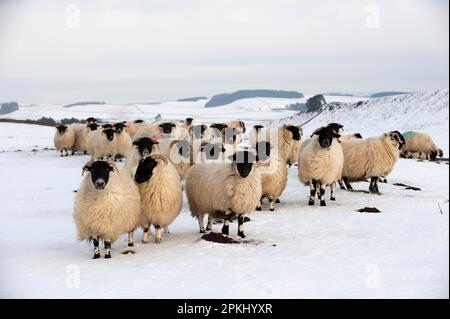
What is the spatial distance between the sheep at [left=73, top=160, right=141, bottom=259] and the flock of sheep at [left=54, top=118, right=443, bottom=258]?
0.02 meters

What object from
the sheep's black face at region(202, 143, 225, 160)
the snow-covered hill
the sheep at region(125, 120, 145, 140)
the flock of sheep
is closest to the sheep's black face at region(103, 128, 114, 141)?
the sheep at region(125, 120, 145, 140)

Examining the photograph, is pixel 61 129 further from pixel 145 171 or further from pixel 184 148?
pixel 145 171

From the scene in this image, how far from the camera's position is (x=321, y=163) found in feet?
47.8

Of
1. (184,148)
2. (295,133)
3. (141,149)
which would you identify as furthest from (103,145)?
(141,149)

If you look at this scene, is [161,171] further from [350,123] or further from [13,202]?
[350,123]

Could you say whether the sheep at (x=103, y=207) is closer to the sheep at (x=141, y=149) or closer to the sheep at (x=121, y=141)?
the sheep at (x=141, y=149)

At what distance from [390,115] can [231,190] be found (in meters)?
48.6

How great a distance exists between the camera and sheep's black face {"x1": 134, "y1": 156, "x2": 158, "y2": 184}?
35.1ft

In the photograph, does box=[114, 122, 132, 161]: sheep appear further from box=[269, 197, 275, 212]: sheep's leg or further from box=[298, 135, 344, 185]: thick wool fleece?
box=[269, 197, 275, 212]: sheep's leg

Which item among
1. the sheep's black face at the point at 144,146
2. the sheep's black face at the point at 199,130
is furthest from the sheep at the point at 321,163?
the sheep's black face at the point at 199,130

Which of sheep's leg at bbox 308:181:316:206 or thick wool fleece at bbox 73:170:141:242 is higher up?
thick wool fleece at bbox 73:170:141:242

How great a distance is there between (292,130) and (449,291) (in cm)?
1275

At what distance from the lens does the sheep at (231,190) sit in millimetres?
10766
